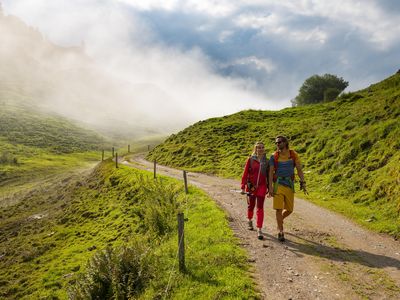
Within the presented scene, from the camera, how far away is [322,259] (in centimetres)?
1058

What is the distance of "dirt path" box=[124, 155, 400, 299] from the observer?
28.0ft

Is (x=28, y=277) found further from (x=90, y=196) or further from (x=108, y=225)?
(x=90, y=196)

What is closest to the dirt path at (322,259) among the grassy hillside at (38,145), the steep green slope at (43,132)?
the grassy hillside at (38,145)

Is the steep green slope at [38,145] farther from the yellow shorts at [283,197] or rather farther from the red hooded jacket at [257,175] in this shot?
the yellow shorts at [283,197]

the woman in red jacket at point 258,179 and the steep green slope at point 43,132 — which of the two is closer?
the woman in red jacket at point 258,179

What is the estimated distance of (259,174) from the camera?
1237cm

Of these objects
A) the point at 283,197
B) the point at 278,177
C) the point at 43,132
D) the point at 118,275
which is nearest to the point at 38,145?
the point at 43,132

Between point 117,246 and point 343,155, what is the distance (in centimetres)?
1743

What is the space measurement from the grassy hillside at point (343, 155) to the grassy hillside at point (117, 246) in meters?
7.74

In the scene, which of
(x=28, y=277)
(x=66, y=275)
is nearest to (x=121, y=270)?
(x=66, y=275)

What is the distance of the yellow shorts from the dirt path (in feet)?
5.02

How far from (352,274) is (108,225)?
20363 mm

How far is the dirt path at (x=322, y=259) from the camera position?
8.53 m

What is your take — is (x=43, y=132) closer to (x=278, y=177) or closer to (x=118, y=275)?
(x=118, y=275)
